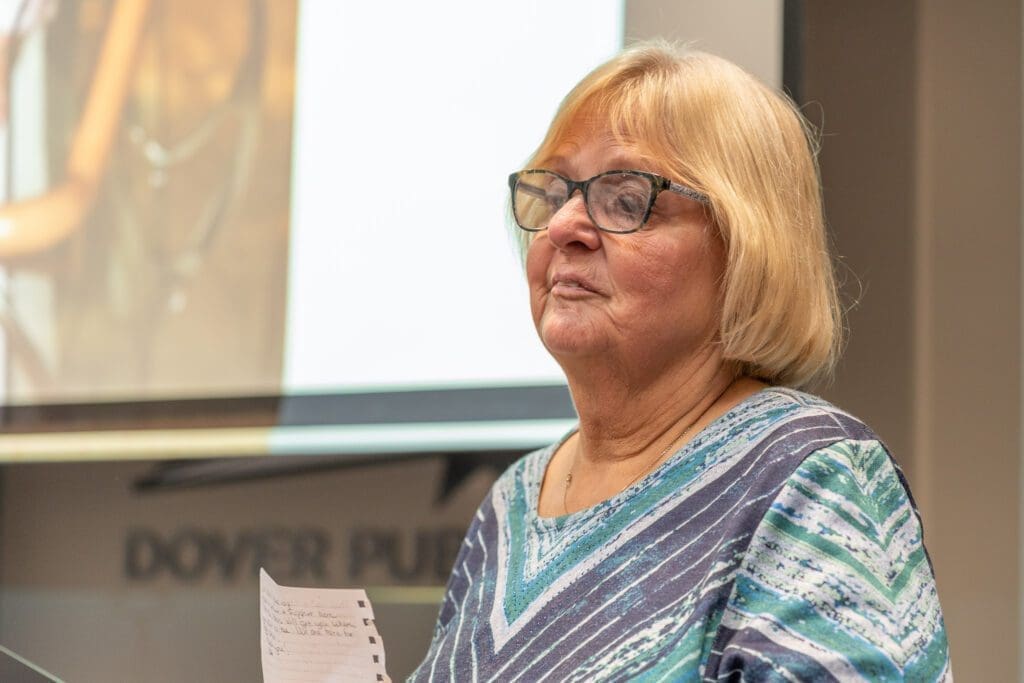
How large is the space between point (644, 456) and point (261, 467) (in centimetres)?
121

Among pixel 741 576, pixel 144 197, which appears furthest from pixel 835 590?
pixel 144 197

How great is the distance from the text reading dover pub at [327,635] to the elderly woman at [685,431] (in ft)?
0.53

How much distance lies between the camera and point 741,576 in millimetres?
1101

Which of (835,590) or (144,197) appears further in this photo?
(144,197)

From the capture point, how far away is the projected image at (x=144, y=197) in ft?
8.25

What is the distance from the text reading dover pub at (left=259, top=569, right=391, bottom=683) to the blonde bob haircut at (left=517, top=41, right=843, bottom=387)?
48 cm

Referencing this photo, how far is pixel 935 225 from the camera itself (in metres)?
1.80

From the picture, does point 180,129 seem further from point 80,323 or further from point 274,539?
point 274,539

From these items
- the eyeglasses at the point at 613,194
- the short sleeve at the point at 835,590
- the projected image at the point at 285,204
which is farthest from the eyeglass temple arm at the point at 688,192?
the projected image at the point at 285,204

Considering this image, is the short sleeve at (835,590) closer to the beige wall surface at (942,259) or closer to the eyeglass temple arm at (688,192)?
the eyeglass temple arm at (688,192)

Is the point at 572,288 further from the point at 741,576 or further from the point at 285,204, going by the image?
the point at 285,204

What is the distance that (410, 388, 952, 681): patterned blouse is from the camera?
1.05 meters

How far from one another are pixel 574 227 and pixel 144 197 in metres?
1.58

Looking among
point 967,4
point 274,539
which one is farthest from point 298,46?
point 967,4
